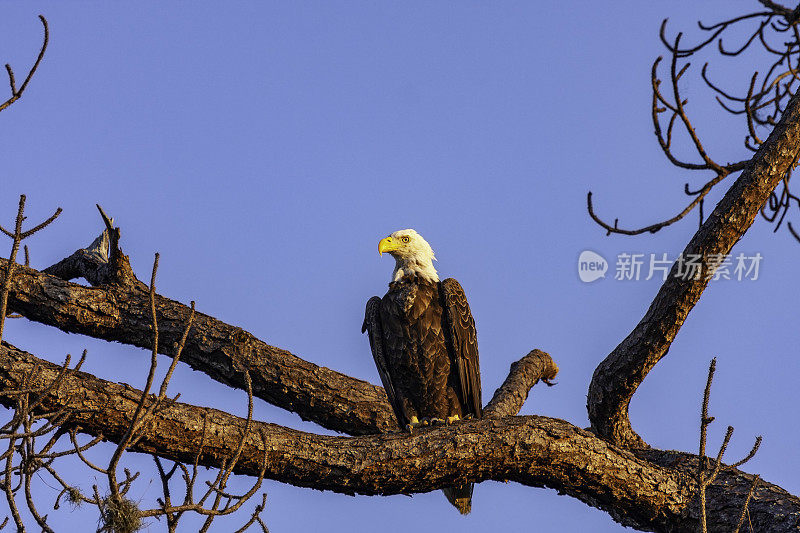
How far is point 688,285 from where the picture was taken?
4.16m

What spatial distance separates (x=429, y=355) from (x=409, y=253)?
0.94m

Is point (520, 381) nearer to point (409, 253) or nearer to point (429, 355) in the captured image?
point (429, 355)

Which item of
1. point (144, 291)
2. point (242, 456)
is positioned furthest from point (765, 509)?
point (144, 291)

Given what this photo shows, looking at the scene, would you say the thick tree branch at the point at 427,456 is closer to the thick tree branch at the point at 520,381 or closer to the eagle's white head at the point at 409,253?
the thick tree branch at the point at 520,381

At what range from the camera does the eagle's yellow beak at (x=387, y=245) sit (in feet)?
20.9

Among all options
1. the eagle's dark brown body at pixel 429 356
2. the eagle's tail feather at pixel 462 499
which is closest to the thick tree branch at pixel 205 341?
the eagle's dark brown body at pixel 429 356

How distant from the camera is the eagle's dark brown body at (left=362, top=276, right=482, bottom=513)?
580cm

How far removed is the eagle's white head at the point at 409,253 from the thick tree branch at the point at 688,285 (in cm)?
187

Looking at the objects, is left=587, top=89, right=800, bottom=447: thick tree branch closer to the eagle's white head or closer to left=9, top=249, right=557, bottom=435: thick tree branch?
left=9, top=249, right=557, bottom=435: thick tree branch

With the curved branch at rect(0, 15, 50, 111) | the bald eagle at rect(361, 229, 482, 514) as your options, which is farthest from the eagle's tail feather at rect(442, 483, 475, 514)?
the curved branch at rect(0, 15, 50, 111)

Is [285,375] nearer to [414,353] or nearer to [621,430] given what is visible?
[414,353]

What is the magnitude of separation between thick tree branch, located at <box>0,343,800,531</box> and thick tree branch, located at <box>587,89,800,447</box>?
550mm

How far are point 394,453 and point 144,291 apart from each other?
2614mm

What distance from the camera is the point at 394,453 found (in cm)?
371
